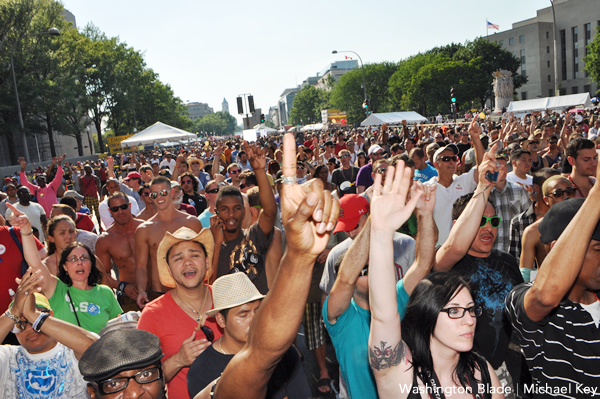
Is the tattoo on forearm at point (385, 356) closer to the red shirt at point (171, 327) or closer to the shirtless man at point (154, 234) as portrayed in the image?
the red shirt at point (171, 327)

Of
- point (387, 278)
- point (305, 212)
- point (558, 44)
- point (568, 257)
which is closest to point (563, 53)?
point (558, 44)

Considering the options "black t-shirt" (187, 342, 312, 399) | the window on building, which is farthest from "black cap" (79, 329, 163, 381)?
the window on building

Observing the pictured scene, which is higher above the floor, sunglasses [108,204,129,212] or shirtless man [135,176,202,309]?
sunglasses [108,204,129,212]

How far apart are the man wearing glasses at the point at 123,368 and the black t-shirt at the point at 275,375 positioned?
8.6 inches

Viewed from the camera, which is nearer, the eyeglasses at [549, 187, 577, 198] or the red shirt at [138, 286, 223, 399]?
the red shirt at [138, 286, 223, 399]

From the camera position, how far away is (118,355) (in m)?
2.06

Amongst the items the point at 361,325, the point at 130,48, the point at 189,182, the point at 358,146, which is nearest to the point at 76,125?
the point at 130,48

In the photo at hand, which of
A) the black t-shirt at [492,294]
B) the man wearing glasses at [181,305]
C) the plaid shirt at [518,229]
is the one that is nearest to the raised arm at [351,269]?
the man wearing glasses at [181,305]

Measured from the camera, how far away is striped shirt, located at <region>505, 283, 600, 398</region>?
2311 millimetres

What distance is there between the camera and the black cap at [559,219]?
8.11 feet

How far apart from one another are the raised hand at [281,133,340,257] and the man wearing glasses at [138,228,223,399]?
150 cm

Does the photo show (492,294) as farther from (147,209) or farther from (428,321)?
(147,209)

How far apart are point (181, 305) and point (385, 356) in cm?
171

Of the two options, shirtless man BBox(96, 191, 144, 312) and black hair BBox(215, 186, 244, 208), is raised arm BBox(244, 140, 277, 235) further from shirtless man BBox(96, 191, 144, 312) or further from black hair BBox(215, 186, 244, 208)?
shirtless man BBox(96, 191, 144, 312)
